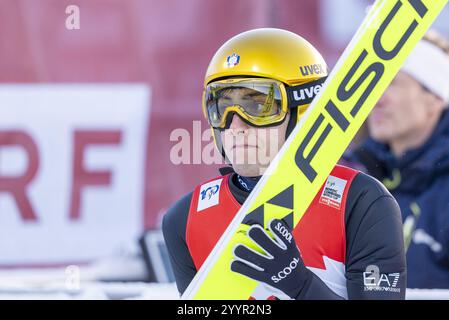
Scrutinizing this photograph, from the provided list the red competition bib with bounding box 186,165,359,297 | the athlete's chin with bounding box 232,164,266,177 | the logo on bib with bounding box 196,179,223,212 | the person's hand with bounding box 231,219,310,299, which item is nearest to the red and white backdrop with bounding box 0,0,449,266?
the logo on bib with bounding box 196,179,223,212

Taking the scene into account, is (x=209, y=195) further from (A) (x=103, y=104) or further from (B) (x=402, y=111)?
(A) (x=103, y=104)

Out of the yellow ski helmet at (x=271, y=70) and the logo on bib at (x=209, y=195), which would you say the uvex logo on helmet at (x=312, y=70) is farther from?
the logo on bib at (x=209, y=195)

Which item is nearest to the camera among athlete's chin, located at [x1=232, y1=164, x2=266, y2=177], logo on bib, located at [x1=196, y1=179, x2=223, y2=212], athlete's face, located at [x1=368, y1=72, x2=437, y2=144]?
athlete's chin, located at [x1=232, y1=164, x2=266, y2=177]

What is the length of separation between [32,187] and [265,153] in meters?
3.69

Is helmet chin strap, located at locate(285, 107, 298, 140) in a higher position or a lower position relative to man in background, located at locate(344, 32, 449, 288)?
higher

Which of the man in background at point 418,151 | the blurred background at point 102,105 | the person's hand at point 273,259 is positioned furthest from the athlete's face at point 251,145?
the blurred background at point 102,105

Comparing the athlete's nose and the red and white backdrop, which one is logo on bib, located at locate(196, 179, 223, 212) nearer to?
the athlete's nose

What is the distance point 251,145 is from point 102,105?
3622mm

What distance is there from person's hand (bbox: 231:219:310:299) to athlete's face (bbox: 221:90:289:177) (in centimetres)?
40

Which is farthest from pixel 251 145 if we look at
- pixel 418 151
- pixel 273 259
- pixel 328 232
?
pixel 418 151

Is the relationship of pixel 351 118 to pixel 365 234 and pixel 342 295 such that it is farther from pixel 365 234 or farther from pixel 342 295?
pixel 342 295

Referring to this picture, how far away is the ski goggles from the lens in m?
3.29

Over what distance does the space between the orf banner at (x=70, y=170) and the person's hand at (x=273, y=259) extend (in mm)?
3805

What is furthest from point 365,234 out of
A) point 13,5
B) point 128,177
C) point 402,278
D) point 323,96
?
point 13,5
